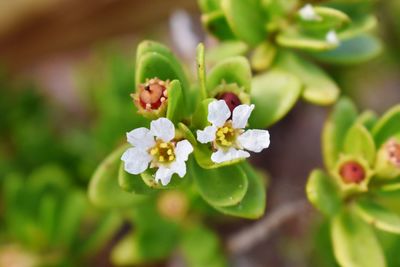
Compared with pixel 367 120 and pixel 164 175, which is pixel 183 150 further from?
pixel 367 120

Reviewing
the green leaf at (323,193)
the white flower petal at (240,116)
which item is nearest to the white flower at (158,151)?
the white flower petal at (240,116)

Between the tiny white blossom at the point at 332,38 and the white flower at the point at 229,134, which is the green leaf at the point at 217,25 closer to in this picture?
the tiny white blossom at the point at 332,38

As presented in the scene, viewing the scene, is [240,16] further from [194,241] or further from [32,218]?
[32,218]

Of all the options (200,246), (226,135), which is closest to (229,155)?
(226,135)

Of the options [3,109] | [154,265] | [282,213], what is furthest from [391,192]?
[3,109]

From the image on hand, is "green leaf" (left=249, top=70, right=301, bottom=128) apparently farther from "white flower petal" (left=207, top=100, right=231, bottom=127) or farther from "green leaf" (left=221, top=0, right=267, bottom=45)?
"white flower petal" (left=207, top=100, right=231, bottom=127)

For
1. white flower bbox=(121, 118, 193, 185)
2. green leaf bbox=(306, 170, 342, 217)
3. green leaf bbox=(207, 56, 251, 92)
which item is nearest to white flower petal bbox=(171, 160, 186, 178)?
white flower bbox=(121, 118, 193, 185)

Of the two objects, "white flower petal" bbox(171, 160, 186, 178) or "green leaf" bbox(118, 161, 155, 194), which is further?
"green leaf" bbox(118, 161, 155, 194)
